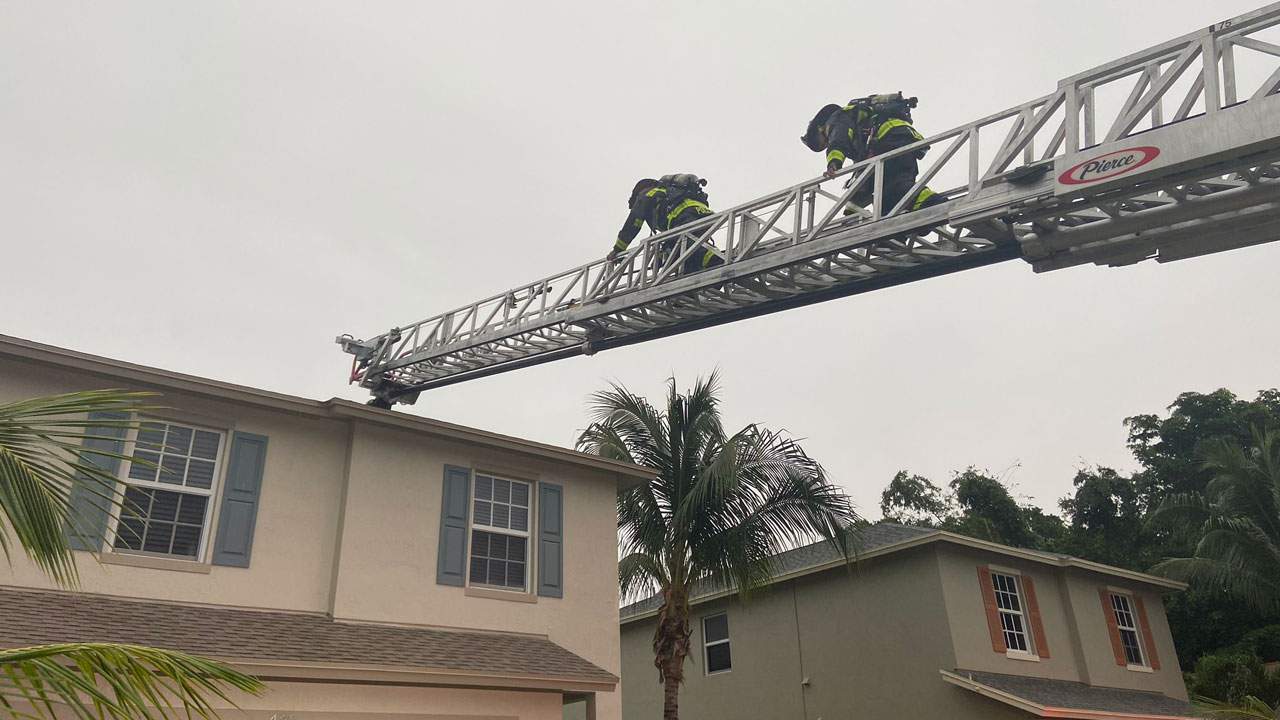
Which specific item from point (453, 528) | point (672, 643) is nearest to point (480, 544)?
point (453, 528)

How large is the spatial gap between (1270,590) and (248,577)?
23777 millimetres

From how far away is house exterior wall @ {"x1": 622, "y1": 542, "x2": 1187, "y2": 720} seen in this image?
1684cm

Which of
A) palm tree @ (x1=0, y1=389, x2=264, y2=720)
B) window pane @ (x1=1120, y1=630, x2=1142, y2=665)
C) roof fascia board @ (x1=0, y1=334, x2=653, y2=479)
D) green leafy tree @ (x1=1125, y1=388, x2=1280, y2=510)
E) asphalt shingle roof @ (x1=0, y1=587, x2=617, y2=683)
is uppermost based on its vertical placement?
green leafy tree @ (x1=1125, y1=388, x2=1280, y2=510)

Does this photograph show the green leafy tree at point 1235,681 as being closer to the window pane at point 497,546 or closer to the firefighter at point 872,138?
the firefighter at point 872,138

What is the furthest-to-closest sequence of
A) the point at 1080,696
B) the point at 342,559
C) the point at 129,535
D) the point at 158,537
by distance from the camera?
the point at 1080,696 → the point at 342,559 → the point at 158,537 → the point at 129,535

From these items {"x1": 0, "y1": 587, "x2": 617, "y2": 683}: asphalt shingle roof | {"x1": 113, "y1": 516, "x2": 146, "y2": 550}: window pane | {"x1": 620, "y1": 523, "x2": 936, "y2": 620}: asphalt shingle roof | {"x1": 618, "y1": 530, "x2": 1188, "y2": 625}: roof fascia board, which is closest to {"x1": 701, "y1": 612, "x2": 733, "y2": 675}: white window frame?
{"x1": 618, "y1": 530, "x2": 1188, "y2": 625}: roof fascia board

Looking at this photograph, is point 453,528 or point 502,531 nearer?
point 453,528

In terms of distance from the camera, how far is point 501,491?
44.5ft

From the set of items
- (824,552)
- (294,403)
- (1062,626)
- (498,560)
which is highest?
(294,403)

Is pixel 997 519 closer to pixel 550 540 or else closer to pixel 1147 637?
pixel 1147 637

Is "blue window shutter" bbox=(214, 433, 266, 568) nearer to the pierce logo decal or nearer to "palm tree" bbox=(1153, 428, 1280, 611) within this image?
the pierce logo decal

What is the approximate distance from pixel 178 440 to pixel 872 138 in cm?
913

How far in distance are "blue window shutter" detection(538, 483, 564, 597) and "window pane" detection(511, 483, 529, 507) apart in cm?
19

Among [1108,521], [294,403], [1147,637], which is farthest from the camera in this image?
[1108,521]
